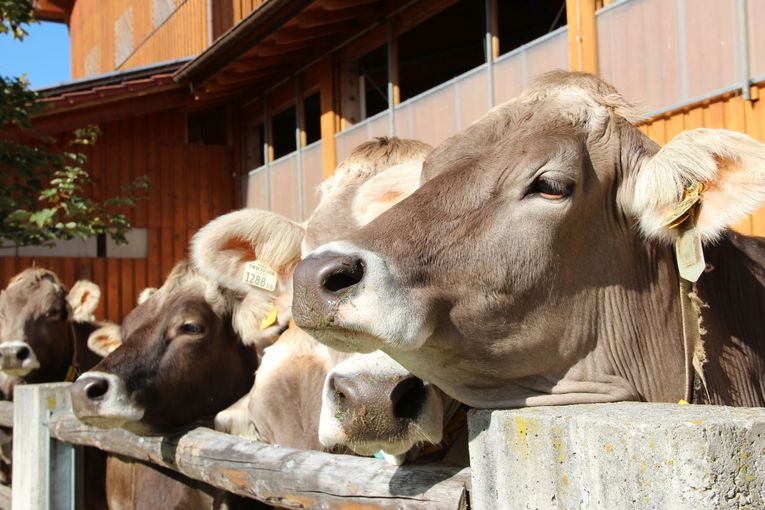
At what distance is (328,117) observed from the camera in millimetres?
10812

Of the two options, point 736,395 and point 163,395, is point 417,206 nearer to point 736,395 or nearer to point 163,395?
point 736,395

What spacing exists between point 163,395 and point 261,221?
1.06m

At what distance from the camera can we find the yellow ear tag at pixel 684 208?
2.08 metres

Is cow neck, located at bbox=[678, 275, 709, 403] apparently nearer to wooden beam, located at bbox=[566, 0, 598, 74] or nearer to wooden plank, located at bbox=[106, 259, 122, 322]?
wooden beam, located at bbox=[566, 0, 598, 74]

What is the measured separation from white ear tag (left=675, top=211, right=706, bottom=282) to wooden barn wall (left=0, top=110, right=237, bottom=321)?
11.3 m

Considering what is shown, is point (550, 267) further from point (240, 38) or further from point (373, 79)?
point (373, 79)

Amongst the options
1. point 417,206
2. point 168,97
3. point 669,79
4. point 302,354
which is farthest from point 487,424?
point 168,97

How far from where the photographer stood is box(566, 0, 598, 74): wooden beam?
7.00 m

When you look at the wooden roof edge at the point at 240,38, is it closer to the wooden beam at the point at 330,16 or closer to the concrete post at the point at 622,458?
the wooden beam at the point at 330,16

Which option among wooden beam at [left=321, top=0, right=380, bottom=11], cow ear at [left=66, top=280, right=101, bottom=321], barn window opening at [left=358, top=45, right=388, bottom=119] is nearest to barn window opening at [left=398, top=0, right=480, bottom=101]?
barn window opening at [left=358, top=45, right=388, bottom=119]

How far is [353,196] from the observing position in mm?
3326

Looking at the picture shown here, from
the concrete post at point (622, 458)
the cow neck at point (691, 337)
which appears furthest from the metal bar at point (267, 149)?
the concrete post at point (622, 458)

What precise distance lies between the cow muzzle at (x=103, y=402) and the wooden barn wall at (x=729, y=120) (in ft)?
11.6

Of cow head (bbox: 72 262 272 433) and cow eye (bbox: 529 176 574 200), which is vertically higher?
cow eye (bbox: 529 176 574 200)
